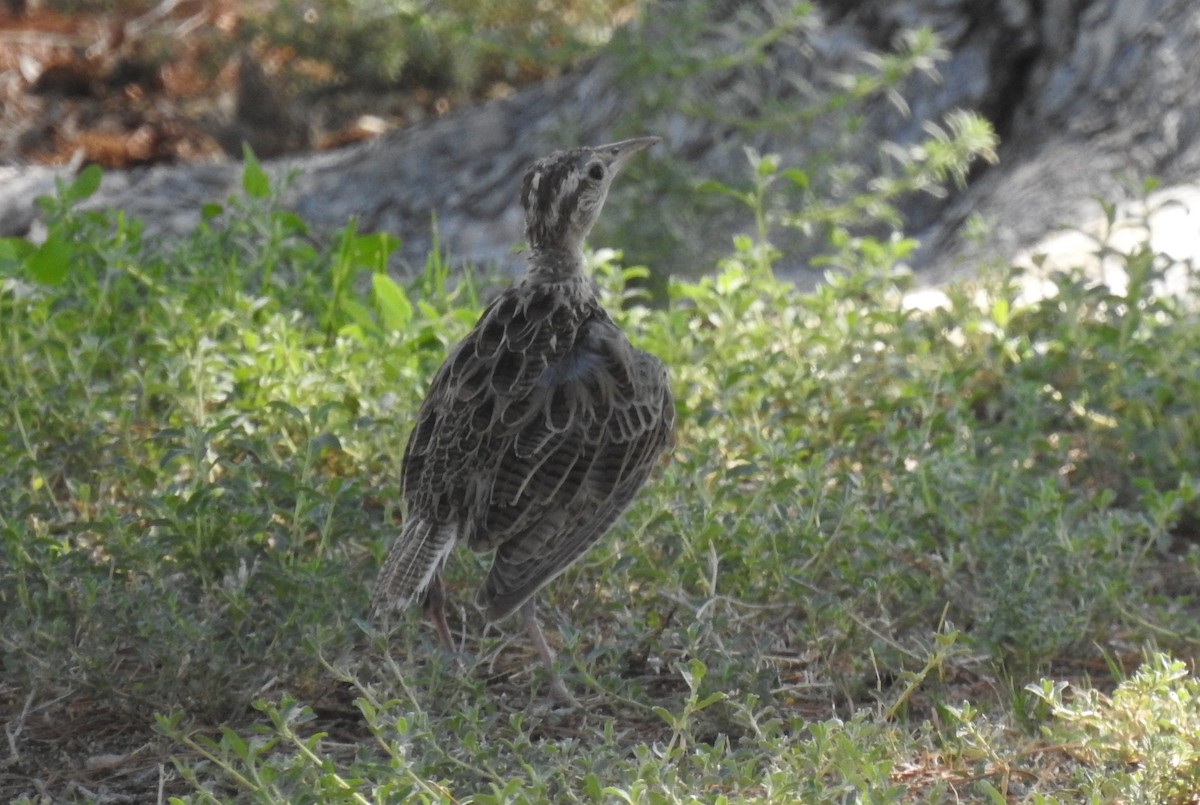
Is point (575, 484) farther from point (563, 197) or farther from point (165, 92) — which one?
point (165, 92)

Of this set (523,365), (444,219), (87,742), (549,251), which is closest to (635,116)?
(444,219)

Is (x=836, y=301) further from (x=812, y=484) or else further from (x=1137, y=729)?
(x=1137, y=729)

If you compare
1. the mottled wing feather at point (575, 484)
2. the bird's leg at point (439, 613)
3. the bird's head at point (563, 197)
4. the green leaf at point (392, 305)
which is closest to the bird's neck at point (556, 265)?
the bird's head at point (563, 197)

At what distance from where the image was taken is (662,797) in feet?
12.1

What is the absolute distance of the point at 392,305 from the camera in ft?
21.2

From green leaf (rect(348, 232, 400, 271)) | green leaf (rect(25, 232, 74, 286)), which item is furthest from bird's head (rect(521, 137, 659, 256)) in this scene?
green leaf (rect(25, 232, 74, 286))

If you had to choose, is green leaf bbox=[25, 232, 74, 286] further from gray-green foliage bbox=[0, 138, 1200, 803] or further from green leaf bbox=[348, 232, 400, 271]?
green leaf bbox=[348, 232, 400, 271]

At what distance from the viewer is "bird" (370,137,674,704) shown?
15.4 ft

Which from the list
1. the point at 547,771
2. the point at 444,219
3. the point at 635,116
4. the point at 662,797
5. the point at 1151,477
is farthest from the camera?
the point at 444,219

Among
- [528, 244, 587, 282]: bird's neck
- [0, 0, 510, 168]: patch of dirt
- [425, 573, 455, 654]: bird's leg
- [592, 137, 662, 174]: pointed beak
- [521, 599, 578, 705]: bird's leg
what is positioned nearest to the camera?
[521, 599, 578, 705]: bird's leg

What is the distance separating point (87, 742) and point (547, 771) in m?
1.44

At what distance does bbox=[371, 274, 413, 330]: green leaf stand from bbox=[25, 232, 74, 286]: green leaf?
126 cm

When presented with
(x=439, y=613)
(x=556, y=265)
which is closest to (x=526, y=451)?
(x=439, y=613)

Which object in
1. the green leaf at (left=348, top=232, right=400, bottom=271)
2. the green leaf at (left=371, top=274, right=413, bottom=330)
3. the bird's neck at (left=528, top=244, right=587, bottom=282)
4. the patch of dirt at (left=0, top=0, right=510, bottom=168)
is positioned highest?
the bird's neck at (left=528, top=244, right=587, bottom=282)
